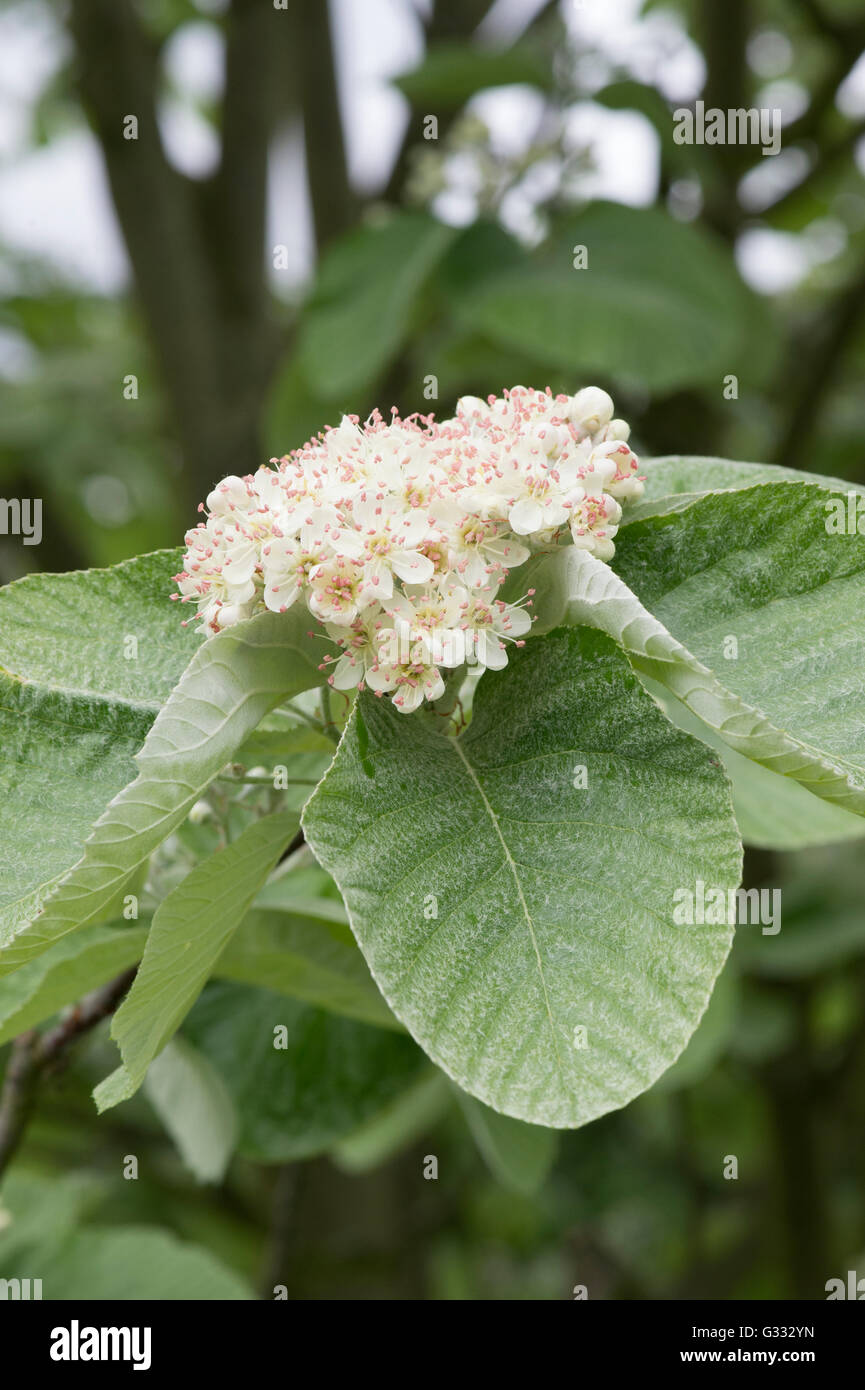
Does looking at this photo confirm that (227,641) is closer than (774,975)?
Yes

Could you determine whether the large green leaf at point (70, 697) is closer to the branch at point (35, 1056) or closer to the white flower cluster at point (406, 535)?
the white flower cluster at point (406, 535)

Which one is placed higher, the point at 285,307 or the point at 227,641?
the point at 285,307

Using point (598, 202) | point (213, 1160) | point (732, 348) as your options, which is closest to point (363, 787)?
point (213, 1160)

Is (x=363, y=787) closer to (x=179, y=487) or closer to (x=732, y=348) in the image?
(x=732, y=348)

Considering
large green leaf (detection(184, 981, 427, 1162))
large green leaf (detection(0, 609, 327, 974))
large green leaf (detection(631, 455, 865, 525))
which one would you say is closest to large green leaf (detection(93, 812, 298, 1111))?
large green leaf (detection(0, 609, 327, 974))

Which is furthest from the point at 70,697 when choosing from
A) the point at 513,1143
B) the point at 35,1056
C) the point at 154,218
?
the point at 154,218

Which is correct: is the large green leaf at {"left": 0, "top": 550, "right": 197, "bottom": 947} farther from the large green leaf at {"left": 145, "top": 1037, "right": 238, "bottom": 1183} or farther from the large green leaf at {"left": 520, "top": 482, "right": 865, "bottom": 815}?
the large green leaf at {"left": 145, "top": 1037, "right": 238, "bottom": 1183}

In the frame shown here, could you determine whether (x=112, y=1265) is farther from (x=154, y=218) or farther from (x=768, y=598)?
(x=154, y=218)
